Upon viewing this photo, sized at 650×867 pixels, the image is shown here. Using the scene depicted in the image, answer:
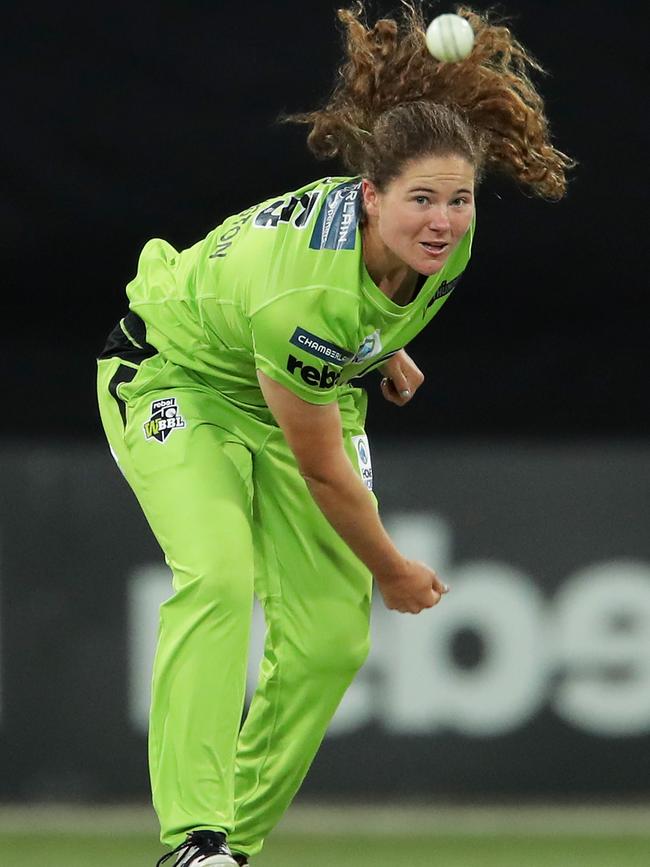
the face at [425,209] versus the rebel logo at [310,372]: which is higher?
the face at [425,209]

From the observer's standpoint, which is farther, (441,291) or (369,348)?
(441,291)

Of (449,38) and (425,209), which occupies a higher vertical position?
(449,38)

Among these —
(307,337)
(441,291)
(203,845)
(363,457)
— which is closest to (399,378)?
(363,457)

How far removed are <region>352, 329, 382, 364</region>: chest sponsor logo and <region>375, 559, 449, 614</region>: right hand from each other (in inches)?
15.9

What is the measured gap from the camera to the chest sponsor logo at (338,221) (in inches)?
136

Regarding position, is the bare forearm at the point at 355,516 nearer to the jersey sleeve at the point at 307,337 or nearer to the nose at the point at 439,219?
the jersey sleeve at the point at 307,337

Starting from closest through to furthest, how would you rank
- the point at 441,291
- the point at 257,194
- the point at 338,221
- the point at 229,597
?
the point at 338,221 < the point at 229,597 < the point at 441,291 < the point at 257,194

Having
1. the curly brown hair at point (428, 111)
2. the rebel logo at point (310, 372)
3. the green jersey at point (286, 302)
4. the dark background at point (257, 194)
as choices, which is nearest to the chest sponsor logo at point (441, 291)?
the green jersey at point (286, 302)

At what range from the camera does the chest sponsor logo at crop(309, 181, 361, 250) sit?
136 inches

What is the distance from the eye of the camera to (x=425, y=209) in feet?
11.2

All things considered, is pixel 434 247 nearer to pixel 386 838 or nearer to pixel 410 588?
pixel 410 588

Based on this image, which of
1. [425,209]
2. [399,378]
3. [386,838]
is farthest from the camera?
[386,838]

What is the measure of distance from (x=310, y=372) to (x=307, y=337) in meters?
0.07

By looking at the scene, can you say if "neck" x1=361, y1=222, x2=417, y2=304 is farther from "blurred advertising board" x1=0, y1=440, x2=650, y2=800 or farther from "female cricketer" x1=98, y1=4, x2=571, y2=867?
"blurred advertising board" x1=0, y1=440, x2=650, y2=800
